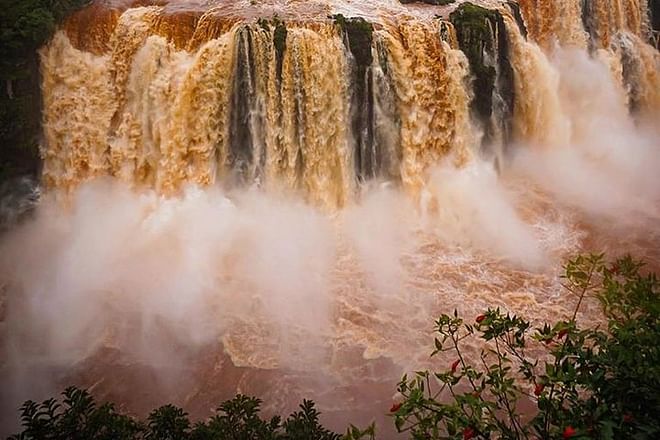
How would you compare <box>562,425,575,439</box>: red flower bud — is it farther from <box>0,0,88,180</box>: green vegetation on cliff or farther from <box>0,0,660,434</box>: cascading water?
<box>0,0,88,180</box>: green vegetation on cliff

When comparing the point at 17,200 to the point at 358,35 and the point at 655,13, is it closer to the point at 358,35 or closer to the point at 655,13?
the point at 358,35

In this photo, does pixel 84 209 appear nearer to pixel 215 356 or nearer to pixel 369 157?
pixel 215 356

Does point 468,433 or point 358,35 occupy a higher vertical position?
point 358,35

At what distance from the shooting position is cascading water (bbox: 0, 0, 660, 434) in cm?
959

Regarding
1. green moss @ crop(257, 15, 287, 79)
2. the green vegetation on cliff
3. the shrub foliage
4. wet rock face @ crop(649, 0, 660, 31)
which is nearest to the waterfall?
green moss @ crop(257, 15, 287, 79)

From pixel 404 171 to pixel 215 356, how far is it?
5747mm

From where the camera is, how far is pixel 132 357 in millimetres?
9055

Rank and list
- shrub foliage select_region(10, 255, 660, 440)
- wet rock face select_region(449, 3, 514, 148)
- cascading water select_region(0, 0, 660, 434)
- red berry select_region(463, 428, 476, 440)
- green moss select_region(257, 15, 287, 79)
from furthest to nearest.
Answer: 1. wet rock face select_region(449, 3, 514, 148)
2. green moss select_region(257, 15, 287, 79)
3. cascading water select_region(0, 0, 660, 434)
4. red berry select_region(463, 428, 476, 440)
5. shrub foliage select_region(10, 255, 660, 440)

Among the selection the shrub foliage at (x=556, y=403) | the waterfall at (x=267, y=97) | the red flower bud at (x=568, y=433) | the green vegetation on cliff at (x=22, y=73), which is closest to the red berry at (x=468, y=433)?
the shrub foliage at (x=556, y=403)

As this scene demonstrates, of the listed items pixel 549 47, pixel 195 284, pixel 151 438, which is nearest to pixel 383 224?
pixel 195 284

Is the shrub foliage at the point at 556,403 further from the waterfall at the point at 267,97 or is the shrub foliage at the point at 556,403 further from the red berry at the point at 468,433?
the waterfall at the point at 267,97

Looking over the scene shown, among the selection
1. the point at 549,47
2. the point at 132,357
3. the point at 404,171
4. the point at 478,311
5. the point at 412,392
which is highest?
the point at 549,47

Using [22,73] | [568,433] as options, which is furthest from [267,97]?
[568,433]

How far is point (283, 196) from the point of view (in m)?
12.0
